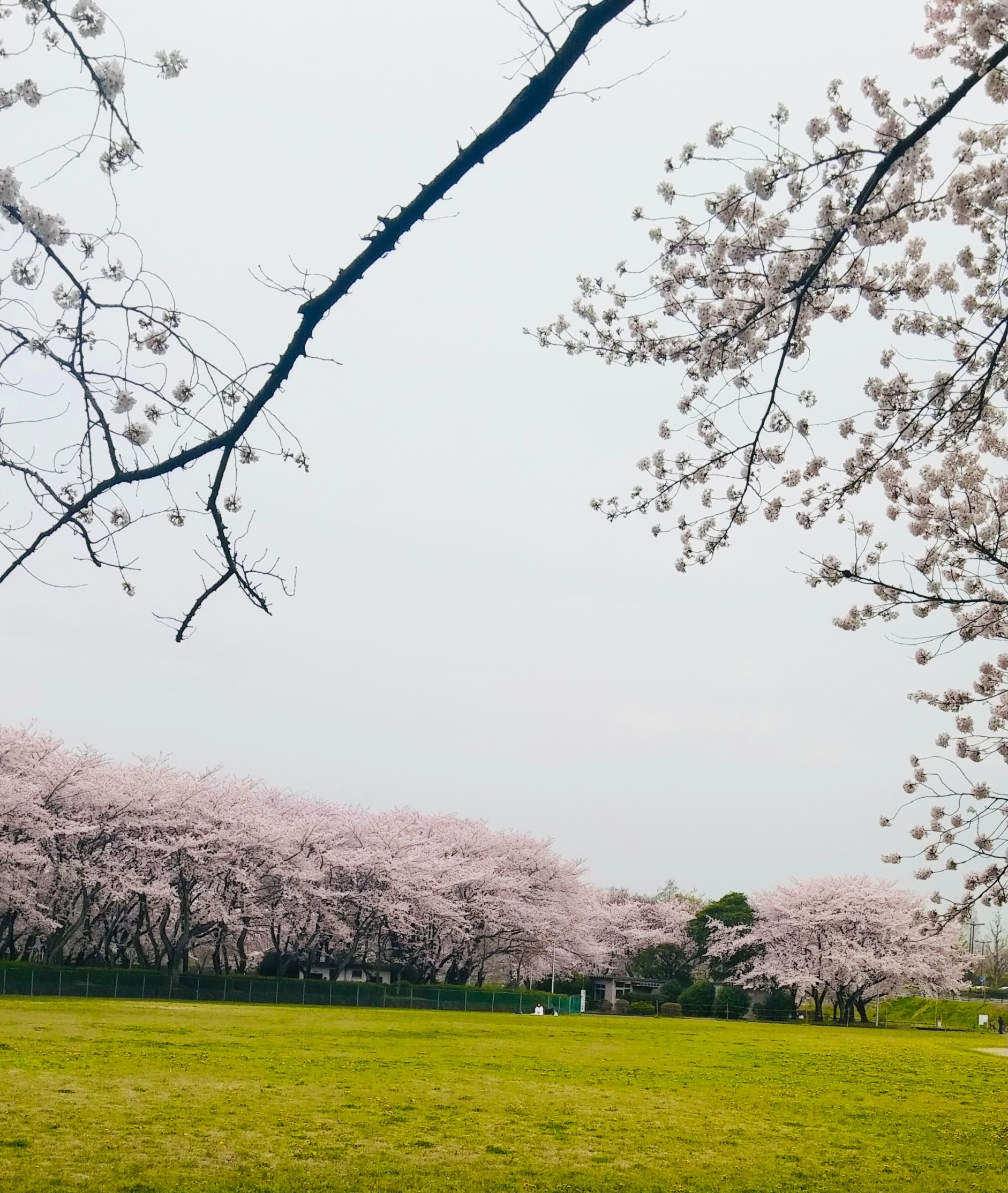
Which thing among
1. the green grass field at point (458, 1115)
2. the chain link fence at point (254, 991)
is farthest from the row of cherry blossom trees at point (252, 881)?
the green grass field at point (458, 1115)

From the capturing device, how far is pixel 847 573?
7242 mm

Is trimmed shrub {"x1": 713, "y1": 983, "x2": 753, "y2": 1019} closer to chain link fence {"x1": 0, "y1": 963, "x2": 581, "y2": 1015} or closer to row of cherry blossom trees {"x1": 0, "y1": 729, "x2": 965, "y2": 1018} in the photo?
row of cherry blossom trees {"x1": 0, "y1": 729, "x2": 965, "y2": 1018}

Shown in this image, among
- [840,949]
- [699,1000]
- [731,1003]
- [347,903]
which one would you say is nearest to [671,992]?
[699,1000]

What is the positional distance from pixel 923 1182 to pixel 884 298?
24.6 feet

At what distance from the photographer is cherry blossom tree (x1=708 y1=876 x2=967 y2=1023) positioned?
4144cm

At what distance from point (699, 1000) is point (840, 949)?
5764 mm

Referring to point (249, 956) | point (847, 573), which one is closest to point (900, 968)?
point (249, 956)

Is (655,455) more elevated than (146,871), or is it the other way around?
(655,455)

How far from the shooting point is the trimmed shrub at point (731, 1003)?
134 feet

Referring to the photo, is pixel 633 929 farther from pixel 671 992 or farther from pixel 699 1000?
pixel 699 1000

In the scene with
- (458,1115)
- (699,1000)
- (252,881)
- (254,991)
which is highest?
(252,881)

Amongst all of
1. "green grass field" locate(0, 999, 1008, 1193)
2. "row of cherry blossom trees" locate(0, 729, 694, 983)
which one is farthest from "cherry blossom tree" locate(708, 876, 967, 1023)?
"green grass field" locate(0, 999, 1008, 1193)

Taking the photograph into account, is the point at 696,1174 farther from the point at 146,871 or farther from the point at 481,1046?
the point at 146,871

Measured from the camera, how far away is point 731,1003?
41000mm
